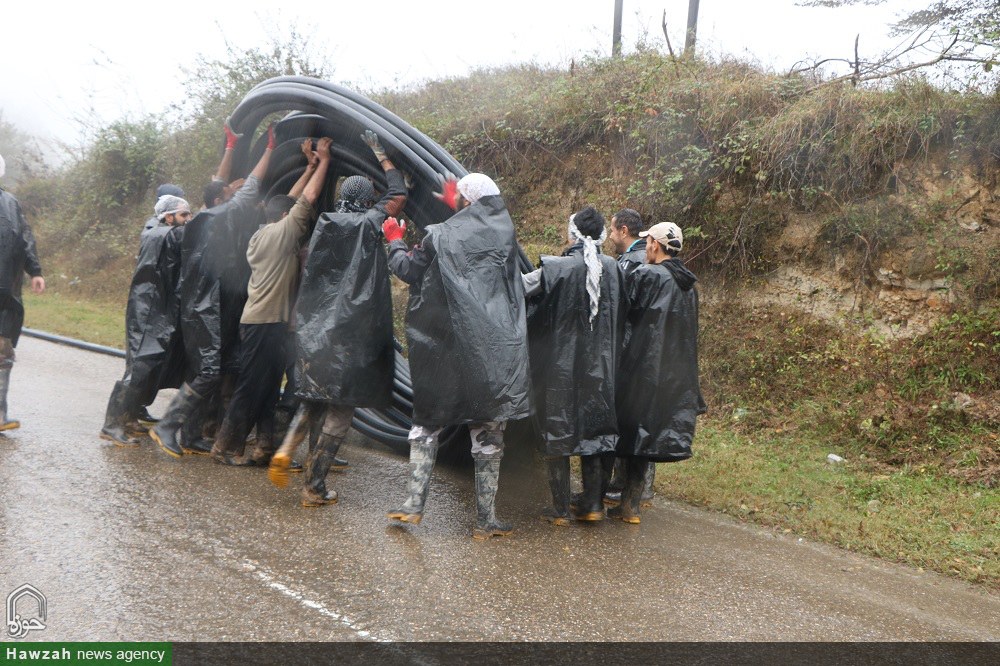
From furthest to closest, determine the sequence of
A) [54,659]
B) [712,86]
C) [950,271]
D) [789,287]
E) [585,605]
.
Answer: [712,86] < [789,287] < [950,271] < [585,605] < [54,659]

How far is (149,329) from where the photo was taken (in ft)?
20.4

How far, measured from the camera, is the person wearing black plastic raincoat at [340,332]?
495cm

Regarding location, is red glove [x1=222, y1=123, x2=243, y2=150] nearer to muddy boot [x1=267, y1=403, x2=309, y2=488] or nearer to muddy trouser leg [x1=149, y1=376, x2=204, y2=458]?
muddy trouser leg [x1=149, y1=376, x2=204, y2=458]

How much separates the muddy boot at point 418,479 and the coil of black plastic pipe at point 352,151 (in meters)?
0.57

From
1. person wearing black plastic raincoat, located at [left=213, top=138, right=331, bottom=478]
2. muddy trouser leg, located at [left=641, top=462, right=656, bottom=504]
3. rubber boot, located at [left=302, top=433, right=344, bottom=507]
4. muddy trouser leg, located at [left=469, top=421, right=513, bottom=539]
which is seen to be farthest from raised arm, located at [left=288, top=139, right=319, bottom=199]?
muddy trouser leg, located at [left=641, top=462, right=656, bottom=504]

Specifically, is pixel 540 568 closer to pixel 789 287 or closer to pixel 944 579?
pixel 944 579

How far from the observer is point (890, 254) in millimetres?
7574

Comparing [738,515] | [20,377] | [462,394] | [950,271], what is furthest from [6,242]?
[950,271]

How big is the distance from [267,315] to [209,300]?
50cm

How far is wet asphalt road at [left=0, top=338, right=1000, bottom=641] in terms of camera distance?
354cm

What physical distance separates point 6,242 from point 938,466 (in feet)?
22.6

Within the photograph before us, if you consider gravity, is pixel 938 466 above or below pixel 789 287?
below

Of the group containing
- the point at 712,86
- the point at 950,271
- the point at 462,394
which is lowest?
the point at 462,394

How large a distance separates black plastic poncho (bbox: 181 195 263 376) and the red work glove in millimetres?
1595
